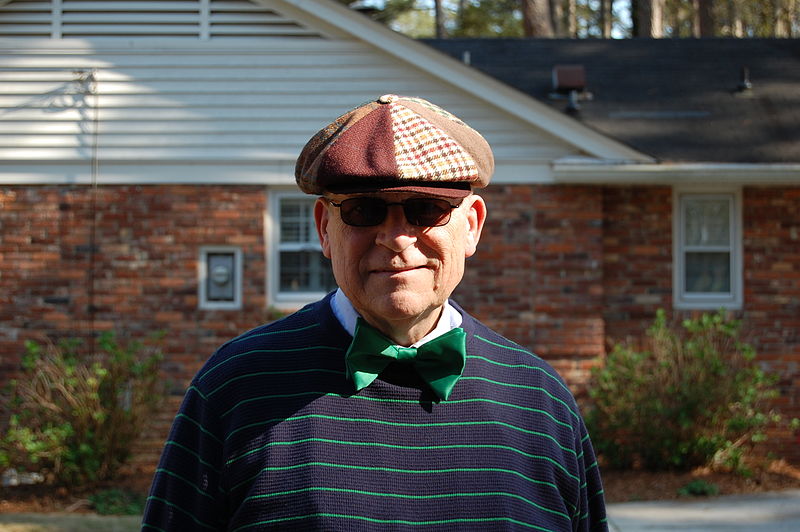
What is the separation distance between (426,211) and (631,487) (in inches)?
273

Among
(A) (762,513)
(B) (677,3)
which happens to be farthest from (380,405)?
(B) (677,3)

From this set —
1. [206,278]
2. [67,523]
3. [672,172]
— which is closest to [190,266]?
[206,278]

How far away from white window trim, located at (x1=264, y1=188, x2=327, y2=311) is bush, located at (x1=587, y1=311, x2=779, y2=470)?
2.96m

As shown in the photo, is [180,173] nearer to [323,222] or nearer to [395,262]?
[323,222]

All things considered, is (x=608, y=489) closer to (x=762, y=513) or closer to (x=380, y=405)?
(x=762, y=513)

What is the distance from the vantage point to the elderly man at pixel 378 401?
2008 millimetres

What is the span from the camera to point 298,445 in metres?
2.04

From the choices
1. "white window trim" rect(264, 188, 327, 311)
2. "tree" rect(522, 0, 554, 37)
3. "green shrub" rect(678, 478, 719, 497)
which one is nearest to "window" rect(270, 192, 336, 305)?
"white window trim" rect(264, 188, 327, 311)

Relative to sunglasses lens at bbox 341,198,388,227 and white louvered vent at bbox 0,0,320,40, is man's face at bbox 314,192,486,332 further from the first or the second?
white louvered vent at bbox 0,0,320,40

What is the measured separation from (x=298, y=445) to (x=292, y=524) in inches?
6.4

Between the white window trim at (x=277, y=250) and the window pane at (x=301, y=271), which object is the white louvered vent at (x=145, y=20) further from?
the window pane at (x=301, y=271)

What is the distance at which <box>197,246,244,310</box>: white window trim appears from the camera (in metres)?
9.27

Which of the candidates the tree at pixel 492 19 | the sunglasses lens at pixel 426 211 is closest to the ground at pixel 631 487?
the sunglasses lens at pixel 426 211

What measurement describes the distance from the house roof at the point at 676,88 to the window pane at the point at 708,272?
1053mm
